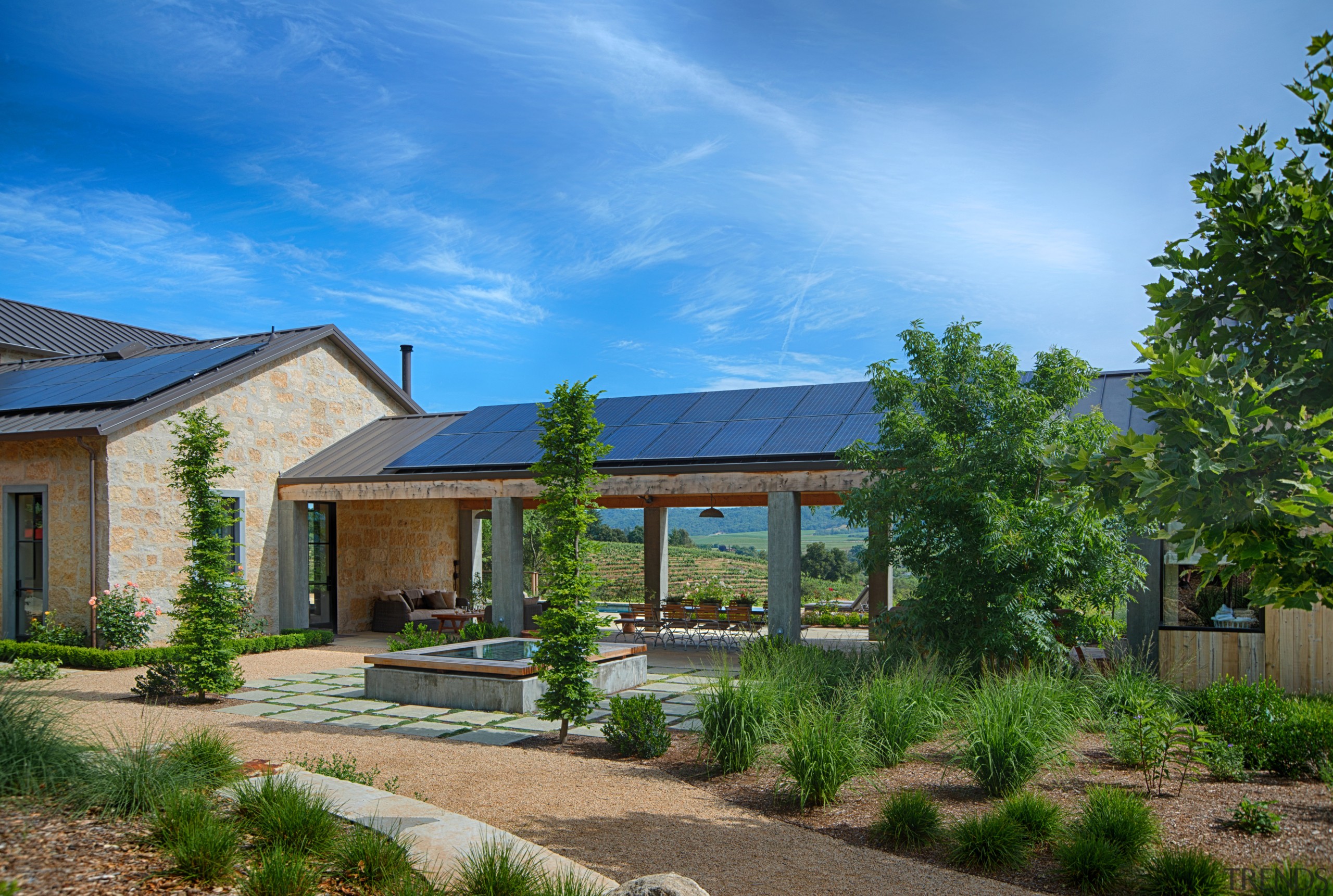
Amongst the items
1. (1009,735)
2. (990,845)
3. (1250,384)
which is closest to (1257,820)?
(1009,735)

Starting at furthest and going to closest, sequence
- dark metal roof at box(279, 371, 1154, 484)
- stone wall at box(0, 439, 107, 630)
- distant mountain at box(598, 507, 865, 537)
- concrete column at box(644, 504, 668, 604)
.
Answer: distant mountain at box(598, 507, 865, 537), concrete column at box(644, 504, 668, 604), stone wall at box(0, 439, 107, 630), dark metal roof at box(279, 371, 1154, 484)

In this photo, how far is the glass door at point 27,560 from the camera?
14.4m

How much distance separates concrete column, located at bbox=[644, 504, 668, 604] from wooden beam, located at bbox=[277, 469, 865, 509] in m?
0.81

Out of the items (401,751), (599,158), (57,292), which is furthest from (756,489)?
(57,292)

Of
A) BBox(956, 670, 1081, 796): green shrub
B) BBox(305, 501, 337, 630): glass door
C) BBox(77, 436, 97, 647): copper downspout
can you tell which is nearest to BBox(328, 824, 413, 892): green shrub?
BBox(956, 670, 1081, 796): green shrub

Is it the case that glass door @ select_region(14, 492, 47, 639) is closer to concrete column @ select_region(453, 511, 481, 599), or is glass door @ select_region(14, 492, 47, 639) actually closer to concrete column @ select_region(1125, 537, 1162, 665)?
concrete column @ select_region(453, 511, 481, 599)

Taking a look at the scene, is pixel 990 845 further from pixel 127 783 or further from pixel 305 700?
pixel 305 700

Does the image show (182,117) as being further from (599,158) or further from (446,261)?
(446,261)

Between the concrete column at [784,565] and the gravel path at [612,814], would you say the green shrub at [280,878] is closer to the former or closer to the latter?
the gravel path at [612,814]

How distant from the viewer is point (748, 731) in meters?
6.93

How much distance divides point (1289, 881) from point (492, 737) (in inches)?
252

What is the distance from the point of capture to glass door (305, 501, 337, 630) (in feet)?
57.7

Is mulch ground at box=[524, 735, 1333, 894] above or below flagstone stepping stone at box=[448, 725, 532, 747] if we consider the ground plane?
above

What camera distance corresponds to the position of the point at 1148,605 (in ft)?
33.9
